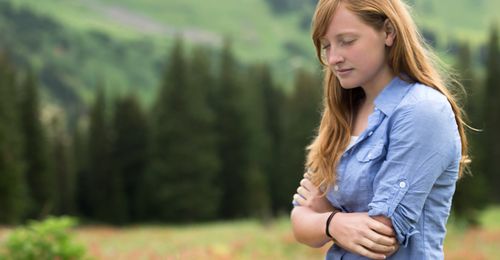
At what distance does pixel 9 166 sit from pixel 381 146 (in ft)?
158

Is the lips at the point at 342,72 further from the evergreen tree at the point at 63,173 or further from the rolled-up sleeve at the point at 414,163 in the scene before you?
the evergreen tree at the point at 63,173

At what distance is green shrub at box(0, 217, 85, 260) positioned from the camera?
21.7 ft

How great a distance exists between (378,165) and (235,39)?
189345mm

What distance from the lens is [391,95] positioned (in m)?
2.91

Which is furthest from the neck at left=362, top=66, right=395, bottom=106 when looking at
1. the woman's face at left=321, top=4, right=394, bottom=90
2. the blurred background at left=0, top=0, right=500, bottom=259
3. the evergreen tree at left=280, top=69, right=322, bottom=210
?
the evergreen tree at left=280, top=69, right=322, bottom=210

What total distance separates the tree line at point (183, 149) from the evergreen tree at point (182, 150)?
0.08 m

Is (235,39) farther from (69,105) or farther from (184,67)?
(184,67)

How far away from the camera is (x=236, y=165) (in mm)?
62000

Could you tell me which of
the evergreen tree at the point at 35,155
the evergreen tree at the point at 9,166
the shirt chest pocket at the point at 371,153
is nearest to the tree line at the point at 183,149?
the evergreen tree at the point at 35,155

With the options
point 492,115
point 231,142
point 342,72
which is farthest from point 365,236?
point 492,115

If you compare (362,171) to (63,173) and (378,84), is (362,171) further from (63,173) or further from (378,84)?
(63,173)

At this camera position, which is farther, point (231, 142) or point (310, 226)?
point (231, 142)

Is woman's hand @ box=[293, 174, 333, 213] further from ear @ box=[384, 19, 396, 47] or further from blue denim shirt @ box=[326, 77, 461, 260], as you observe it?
ear @ box=[384, 19, 396, 47]

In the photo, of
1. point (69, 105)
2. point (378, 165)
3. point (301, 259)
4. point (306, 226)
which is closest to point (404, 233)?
point (378, 165)
